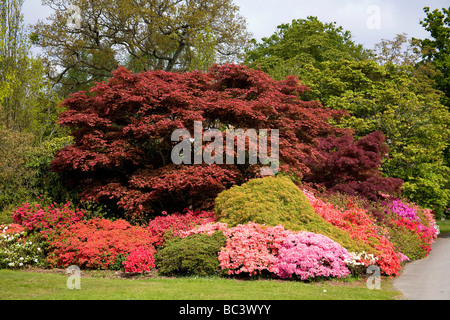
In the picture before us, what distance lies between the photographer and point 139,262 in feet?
27.0

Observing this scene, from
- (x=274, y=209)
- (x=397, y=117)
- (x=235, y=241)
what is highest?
(x=397, y=117)

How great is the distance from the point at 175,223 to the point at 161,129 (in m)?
2.34

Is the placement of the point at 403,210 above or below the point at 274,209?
below

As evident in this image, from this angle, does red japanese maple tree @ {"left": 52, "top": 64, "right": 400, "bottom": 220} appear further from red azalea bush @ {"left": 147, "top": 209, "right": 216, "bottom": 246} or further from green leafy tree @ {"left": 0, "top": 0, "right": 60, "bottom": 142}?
green leafy tree @ {"left": 0, "top": 0, "right": 60, "bottom": 142}

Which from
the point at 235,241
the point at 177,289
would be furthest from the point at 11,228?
the point at 235,241

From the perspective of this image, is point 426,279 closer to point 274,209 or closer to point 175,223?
point 274,209

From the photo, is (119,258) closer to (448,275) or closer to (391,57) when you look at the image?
(448,275)

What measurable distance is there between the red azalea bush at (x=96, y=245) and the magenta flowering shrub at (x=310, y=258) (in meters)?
2.92

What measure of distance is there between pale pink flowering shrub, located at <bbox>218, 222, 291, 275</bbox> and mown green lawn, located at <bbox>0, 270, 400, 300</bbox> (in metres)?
0.35

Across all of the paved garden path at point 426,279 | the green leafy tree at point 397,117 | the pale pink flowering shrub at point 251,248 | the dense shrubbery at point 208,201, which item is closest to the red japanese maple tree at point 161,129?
the dense shrubbery at point 208,201

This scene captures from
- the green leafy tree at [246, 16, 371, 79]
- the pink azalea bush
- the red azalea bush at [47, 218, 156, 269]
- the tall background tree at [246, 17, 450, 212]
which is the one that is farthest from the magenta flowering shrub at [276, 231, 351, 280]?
the green leafy tree at [246, 16, 371, 79]

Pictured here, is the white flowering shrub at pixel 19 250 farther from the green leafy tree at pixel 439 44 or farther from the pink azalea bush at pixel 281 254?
the green leafy tree at pixel 439 44
